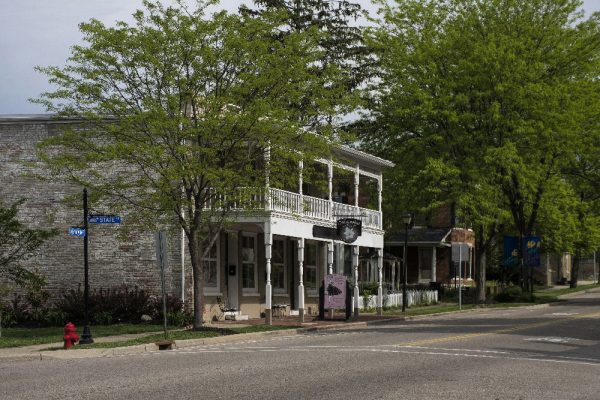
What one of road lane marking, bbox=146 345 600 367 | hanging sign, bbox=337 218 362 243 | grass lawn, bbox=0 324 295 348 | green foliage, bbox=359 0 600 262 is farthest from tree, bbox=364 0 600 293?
road lane marking, bbox=146 345 600 367

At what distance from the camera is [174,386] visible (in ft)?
45.0

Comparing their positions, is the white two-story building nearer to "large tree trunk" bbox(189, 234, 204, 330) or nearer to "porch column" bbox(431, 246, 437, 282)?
"large tree trunk" bbox(189, 234, 204, 330)

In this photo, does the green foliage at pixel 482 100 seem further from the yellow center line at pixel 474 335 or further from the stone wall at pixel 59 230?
the stone wall at pixel 59 230

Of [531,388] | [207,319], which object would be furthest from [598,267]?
[531,388]

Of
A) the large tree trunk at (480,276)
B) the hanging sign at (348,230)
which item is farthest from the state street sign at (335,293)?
the large tree trunk at (480,276)

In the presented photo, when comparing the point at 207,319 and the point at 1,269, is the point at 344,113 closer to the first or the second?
the point at 207,319

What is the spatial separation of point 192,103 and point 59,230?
341 inches

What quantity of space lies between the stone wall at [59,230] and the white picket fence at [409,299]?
1372 cm

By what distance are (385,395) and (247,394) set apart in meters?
1.83

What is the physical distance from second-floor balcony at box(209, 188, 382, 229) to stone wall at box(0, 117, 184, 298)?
4162 millimetres

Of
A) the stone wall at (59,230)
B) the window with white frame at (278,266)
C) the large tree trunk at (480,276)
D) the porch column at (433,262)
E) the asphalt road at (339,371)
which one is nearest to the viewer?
the asphalt road at (339,371)

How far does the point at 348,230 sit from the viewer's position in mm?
34906

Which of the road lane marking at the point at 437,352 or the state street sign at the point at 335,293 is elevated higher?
the state street sign at the point at 335,293

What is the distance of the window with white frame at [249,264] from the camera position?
3594cm
